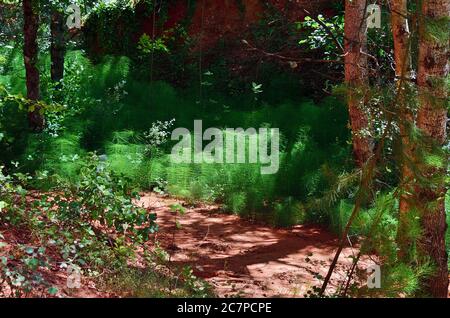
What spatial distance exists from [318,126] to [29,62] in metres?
4.10

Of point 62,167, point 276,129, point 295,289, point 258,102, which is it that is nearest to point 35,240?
point 295,289

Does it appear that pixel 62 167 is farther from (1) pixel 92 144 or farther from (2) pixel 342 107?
(2) pixel 342 107

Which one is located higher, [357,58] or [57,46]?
[57,46]

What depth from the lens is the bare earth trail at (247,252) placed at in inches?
229

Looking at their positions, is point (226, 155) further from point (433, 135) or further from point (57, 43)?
point (433, 135)

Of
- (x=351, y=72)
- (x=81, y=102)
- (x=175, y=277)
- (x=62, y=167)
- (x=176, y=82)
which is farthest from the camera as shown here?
(x=176, y=82)

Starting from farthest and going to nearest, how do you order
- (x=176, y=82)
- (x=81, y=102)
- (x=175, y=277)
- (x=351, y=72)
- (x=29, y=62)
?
(x=176, y=82), (x=81, y=102), (x=29, y=62), (x=351, y=72), (x=175, y=277)

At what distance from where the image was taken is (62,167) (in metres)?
8.53

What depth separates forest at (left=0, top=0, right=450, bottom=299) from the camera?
477 cm

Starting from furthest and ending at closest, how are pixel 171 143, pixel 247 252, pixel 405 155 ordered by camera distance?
1. pixel 171 143
2. pixel 247 252
3. pixel 405 155

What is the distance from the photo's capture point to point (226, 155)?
8.91 metres

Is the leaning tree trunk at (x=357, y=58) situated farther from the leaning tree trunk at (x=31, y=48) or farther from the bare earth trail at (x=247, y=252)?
the leaning tree trunk at (x=31, y=48)

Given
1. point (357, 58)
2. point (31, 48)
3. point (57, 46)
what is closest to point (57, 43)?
point (57, 46)

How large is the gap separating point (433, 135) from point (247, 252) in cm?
249
